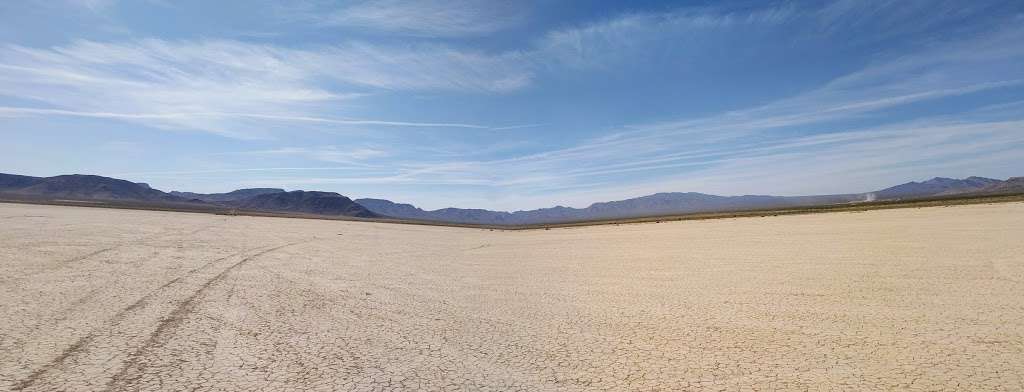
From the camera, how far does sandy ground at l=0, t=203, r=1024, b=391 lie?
4.41 meters

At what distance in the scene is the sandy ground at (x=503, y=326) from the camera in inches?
174

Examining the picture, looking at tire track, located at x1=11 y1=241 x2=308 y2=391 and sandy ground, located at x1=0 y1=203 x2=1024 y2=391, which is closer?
tire track, located at x1=11 y1=241 x2=308 y2=391

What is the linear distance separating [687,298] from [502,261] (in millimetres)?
8549

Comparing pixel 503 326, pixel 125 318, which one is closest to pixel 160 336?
pixel 125 318

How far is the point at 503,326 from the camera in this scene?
6.56 meters

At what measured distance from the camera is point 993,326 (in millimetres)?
5852

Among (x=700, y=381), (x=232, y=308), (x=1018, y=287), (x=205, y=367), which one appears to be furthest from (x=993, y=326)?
(x=232, y=308)

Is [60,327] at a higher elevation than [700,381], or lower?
higher

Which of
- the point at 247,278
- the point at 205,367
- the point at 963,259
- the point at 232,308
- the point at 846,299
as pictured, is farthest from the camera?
the point at 963,259

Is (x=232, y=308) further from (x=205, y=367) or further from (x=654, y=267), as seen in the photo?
(x=654, y=267)

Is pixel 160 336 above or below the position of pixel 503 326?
above

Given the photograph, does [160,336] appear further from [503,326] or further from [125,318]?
[503,326]

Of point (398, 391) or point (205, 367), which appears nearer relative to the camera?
point (398, 391)

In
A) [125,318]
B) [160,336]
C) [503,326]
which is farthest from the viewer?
Result: [503,326]
